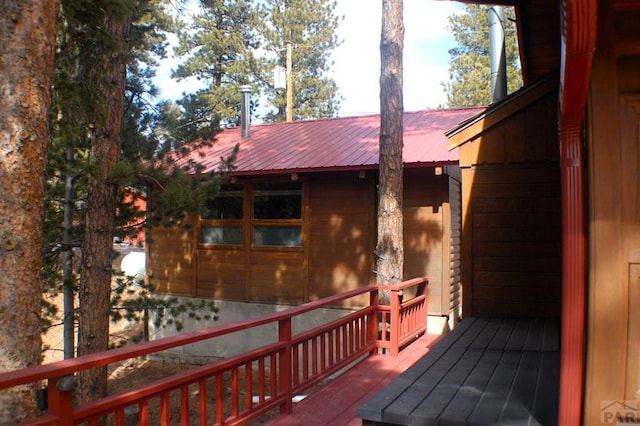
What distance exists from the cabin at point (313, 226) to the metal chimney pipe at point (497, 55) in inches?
48.5

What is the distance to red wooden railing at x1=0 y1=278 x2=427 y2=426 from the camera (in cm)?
233

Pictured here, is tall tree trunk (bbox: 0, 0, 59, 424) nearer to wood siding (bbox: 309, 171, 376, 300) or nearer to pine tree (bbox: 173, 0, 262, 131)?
wood siding (bbox: 309, 171, 376, 300)

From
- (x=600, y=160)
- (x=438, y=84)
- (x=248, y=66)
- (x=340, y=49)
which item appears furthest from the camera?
(x=438, y=84)

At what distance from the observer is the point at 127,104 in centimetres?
772

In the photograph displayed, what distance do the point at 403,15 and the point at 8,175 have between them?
533cm

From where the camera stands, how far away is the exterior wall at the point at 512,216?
528 centimetres

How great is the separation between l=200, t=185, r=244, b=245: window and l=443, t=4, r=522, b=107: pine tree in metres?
16.9

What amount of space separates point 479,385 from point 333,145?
6.94 meters

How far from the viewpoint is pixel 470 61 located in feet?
85.7

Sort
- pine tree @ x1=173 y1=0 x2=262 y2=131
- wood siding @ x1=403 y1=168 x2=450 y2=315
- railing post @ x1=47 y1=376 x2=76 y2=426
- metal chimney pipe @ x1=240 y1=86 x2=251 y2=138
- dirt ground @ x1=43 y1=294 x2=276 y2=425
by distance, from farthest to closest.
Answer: pine tree @ x1=173 y1=0 x2=262 y2=131, metal chimney pipe @ x1=240 y1=86 x2=251 y2=138, wood siding @ x1=403 y1=168 x2=450 y2=315, dirt ground @ x1=43 y1=294 x2=276 y2=425, railing post @ x1=47 y1=376 x2=76 y2=426

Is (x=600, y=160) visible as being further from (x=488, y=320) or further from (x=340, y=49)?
(x=340, y=49)

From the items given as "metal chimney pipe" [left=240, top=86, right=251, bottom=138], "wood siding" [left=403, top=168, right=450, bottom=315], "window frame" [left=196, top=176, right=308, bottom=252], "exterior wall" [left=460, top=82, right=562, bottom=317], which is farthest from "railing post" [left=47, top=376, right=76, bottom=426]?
"metal chimney pipe" [left=240, top=86, right=251, bottom=138]

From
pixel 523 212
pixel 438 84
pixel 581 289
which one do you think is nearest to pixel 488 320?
pixel 523 212

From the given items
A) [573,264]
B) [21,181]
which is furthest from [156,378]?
[573,264]
